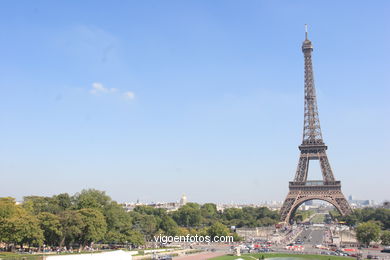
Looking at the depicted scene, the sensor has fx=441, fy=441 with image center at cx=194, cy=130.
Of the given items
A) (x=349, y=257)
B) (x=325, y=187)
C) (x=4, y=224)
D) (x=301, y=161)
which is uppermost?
(x=301, y=161)

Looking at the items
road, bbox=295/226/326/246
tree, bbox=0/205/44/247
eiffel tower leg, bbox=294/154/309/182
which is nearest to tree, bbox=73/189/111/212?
tree, bbox=0/205/44/247

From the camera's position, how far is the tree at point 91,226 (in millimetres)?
64938

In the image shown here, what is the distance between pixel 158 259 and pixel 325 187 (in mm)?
72347

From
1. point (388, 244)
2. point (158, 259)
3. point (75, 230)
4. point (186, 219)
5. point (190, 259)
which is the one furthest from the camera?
point (186, 219)

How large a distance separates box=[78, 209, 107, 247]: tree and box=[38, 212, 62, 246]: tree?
3.51 meters

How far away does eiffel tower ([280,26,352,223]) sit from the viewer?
115 m

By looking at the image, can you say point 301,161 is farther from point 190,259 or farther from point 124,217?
point 190,259

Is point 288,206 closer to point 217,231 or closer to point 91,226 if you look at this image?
point 217,231

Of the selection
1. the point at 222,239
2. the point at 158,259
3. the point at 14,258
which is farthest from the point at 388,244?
the point at 14,258

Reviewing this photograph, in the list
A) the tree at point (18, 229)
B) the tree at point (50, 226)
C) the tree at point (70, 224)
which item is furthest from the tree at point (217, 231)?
the tree at point (18, 229)

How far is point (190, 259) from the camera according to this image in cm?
5912

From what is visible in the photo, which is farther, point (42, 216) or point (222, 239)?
point (222, 239)

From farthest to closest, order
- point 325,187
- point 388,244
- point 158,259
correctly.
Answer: point 325,187 < point 388,244 < point 158,259

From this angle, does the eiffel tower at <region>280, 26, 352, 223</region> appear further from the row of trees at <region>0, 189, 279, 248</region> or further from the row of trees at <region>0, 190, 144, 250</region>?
the row of trees at <region>0, 190, 144, 250</region>
